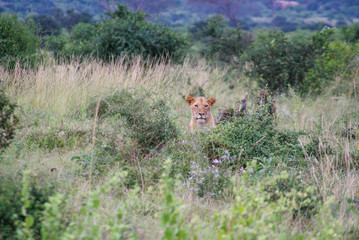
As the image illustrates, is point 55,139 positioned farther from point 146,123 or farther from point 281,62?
point 281,62

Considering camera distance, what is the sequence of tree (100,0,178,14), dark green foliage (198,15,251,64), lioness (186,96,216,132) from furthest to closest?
1. tree (100,0,178,14)
2. dark green foliage (198,15,251,64)
3. lioness (186,96,216,132)

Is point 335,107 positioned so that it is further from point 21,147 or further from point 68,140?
point 21,147

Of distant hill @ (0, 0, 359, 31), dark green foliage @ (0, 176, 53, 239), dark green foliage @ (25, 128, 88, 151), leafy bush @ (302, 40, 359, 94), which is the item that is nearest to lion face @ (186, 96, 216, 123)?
dark green foliage @ (25, 128, 88, 151)

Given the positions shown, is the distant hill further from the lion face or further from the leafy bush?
the lion face

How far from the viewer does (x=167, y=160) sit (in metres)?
2.20

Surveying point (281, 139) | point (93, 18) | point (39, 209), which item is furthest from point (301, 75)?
point (93, 18)

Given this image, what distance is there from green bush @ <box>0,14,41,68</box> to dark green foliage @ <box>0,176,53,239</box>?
244 inches

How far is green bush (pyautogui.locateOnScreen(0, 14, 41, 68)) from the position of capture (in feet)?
26.4

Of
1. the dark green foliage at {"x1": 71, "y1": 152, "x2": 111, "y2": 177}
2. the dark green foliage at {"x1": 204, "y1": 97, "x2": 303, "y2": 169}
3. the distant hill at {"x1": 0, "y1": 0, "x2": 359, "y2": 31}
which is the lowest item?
the dark green foliage at {"x1": 71, "y1": 152, "x2": 111, "y2": 177}

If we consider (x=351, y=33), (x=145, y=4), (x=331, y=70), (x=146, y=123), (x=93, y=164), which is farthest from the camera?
(x=145, y=4)

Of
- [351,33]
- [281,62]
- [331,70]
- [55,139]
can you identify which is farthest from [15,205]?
[351,33]

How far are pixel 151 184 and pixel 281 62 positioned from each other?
21.3ft

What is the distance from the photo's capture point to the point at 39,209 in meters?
2.42

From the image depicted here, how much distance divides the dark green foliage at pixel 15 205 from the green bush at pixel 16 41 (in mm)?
6202
